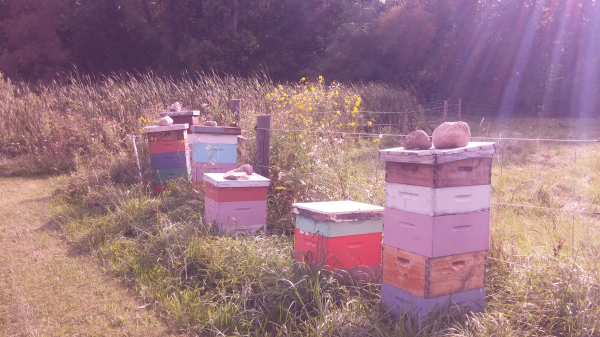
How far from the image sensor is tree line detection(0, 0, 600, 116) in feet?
72.4

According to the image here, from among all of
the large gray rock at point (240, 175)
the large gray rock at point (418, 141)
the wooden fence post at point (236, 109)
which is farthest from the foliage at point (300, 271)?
the wooden fence post at point (236, 109)

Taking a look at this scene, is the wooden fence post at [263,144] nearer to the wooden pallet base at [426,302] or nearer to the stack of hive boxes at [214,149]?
the stack of hive boxes at [214,149]

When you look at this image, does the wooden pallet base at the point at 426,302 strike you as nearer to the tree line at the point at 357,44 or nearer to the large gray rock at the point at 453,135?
the large gray rock at the point at 453,135

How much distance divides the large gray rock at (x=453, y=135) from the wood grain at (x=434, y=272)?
0.62 m

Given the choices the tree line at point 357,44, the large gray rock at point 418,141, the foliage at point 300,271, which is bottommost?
the foliage at point 300,271

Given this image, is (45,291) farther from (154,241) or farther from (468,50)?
(468,50)

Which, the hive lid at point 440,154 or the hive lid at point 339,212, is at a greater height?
the hive lid at point 440,154

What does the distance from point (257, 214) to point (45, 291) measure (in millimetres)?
1718

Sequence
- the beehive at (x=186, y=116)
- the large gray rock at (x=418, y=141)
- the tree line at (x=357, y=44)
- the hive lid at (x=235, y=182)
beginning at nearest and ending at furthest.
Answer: the large gray rock at (x=418, y=141) → the hive lid at (x=235, y=182) → the beehive at (x=186, y=116) → the tree line at (x=357, y=44)

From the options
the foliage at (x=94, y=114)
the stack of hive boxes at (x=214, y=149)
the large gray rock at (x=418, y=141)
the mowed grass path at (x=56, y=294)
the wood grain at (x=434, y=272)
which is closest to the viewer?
the wood grain at (x=434, y=272)

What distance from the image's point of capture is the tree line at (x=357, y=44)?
2206cm

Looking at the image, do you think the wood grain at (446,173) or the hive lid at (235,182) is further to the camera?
the hive lid at (235,182)

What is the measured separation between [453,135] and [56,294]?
291 cm

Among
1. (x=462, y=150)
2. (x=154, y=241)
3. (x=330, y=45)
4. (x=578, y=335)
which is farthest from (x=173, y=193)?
(x=330, y=45)
